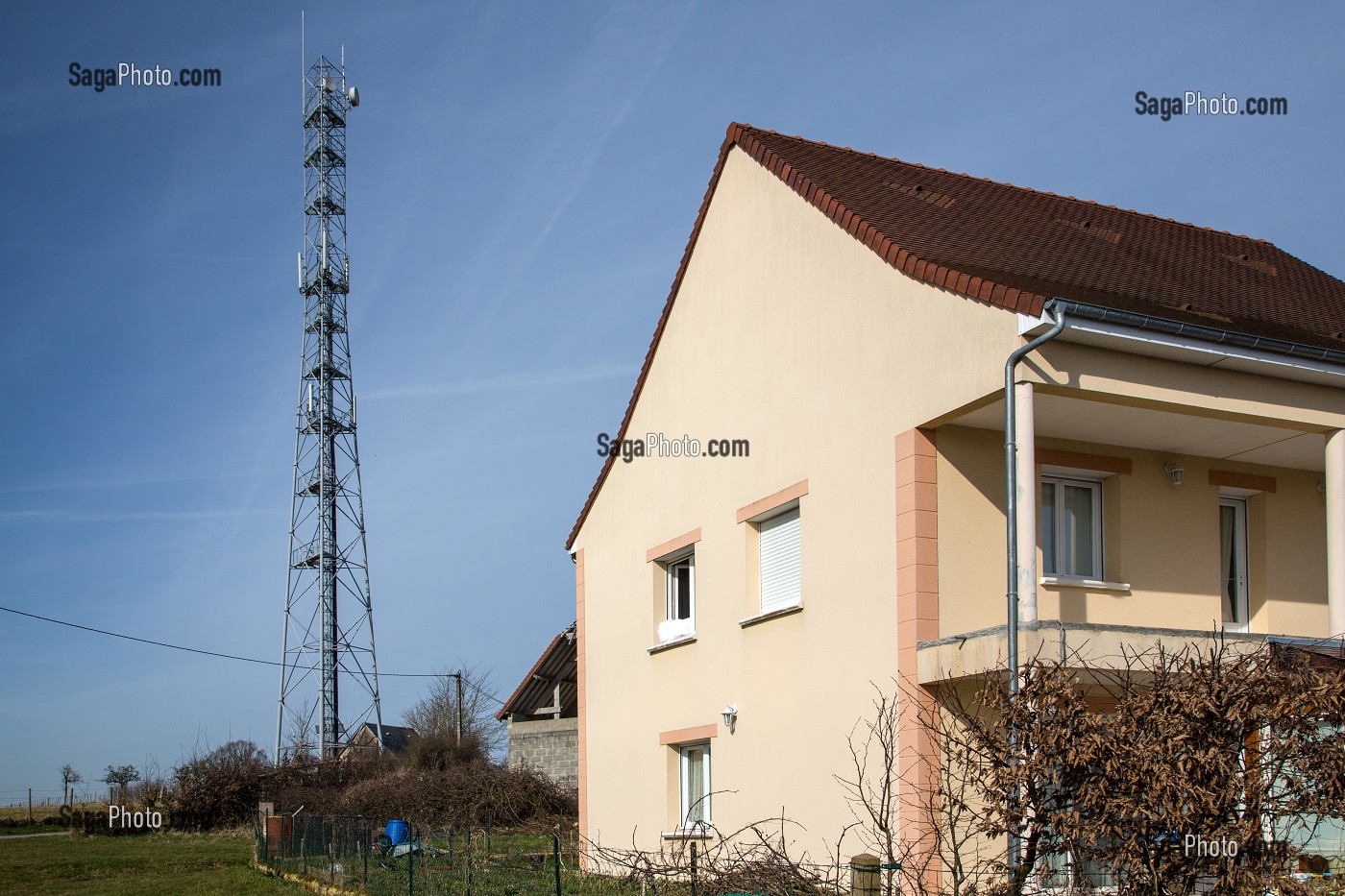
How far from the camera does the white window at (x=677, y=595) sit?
1614 cm

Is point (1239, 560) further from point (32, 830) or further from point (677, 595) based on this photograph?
point (32, 830)

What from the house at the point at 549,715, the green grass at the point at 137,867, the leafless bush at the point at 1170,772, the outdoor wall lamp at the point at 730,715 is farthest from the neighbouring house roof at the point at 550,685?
the leafless bush at the point at 1170,772

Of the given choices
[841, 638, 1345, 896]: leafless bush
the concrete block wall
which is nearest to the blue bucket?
the concrete block wall

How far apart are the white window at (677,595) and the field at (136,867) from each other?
6.88 metres

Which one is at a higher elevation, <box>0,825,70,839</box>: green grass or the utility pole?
the utility pole

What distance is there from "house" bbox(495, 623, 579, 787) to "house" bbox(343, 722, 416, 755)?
740cm

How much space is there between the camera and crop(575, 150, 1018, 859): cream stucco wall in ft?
38.5

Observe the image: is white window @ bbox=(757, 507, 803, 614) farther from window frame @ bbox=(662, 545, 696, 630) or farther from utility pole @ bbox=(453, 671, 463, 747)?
utility pole @ bbox=(453, 671, 463, 747)

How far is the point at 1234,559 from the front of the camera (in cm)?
1360

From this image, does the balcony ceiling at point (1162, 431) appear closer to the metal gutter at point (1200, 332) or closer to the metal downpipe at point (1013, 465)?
the metal downpipe at point (1013, 465)

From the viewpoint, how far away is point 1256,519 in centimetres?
1363

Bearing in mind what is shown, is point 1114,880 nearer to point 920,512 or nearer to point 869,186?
point 920,512

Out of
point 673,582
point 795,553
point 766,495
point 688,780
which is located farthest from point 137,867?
point 795,553

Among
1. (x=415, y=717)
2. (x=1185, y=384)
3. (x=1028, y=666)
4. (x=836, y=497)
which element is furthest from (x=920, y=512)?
(x=415, y=717)
